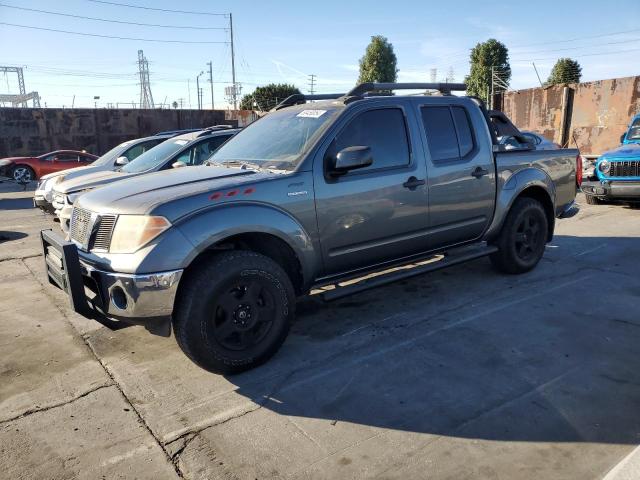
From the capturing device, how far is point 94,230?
3.42 metres

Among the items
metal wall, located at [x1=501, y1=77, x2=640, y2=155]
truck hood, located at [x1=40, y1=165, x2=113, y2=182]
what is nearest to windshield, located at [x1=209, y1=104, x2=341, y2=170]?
truck hood, located at [x1=40, y1=165, x2=113, y2=182]

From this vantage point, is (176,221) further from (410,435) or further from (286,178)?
(410,435)

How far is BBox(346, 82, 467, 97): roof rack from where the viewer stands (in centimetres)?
441

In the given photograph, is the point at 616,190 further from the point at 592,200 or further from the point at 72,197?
the point at 72,197

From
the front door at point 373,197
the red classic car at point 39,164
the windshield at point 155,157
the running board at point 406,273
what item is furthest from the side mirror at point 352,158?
the red classic car at point 39,164

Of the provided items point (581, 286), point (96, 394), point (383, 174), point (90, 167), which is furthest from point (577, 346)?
point (90, 167)

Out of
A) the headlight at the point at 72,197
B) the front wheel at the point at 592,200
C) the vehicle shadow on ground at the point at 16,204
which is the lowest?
the vehicle shadow on ground at the point at 16,204

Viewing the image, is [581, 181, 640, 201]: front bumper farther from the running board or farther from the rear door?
the rear door

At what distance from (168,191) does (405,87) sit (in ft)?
8.34

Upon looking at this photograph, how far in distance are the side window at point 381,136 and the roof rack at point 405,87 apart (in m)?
0.28

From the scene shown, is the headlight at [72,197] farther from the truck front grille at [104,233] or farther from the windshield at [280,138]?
the truck front grille at [104,233]

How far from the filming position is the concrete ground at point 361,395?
103 inches

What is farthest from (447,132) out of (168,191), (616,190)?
(616,190)

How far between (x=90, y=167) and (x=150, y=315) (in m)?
7.78
